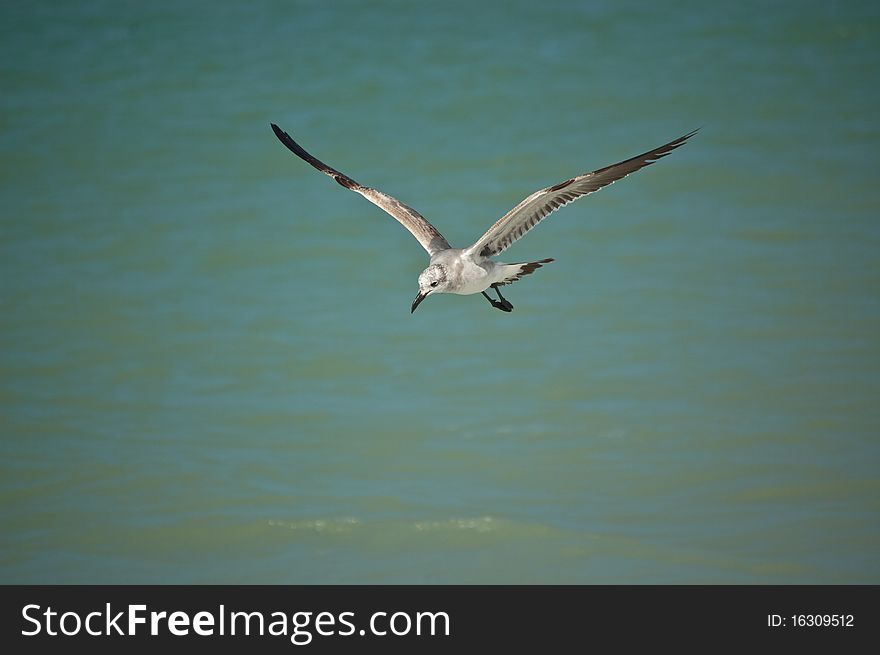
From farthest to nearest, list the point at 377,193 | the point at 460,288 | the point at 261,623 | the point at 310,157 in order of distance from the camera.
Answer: the point at 310,157 < the point at 377,193 < the point at 261,623 < the point at 460,288

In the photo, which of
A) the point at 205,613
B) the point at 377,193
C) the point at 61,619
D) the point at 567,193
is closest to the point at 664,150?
the point at 567,193

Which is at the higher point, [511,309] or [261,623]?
[511,309]

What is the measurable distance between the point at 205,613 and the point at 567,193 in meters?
10.2

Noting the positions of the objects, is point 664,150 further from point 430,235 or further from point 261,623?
point 261,623

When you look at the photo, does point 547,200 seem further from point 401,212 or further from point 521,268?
point 401,212

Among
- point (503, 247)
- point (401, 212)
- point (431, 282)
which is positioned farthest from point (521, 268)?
point (401, 212)

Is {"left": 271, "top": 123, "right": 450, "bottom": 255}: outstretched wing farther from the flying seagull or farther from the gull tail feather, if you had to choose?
the gull tail feather

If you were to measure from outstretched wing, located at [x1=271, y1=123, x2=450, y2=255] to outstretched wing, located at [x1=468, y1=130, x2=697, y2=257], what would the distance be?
165 centimetres

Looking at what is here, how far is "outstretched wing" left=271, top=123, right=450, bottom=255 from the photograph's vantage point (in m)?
22.5

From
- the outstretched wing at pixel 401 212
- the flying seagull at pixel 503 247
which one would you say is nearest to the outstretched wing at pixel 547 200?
the flying seagull at pixel 503 247

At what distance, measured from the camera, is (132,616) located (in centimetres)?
2341

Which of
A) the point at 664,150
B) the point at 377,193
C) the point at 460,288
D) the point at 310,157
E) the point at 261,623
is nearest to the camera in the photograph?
the point at 664,150

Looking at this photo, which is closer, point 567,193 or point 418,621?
point 567,193

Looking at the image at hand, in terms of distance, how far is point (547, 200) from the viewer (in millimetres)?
20344
